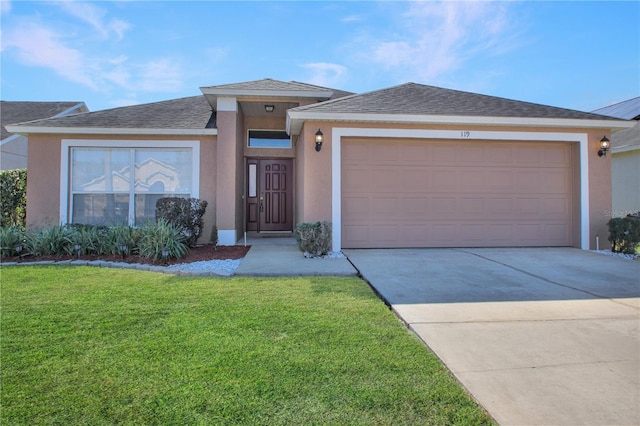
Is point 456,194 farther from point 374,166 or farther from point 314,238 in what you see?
point 314,238

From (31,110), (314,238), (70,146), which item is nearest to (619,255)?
(314,238)

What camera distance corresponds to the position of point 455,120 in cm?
772

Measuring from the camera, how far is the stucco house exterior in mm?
7770

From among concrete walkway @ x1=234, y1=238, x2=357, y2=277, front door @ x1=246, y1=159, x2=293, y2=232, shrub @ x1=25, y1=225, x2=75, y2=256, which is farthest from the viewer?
front door @ x1=246, y1=159, x2=293, y2=232

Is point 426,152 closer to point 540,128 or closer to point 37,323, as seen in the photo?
point 540,128

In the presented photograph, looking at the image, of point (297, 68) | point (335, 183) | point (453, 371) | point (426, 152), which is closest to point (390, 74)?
point (297, 68)

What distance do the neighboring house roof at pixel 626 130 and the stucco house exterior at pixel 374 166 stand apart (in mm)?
4155

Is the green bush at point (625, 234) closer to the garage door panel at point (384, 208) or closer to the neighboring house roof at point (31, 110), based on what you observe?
the garage door panel at point (384, 208)

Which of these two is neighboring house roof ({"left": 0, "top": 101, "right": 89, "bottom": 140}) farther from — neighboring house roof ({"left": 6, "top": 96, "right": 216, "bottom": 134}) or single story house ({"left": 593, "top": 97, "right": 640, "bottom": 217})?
single story house ({"left": 593, "top": 97, "right": 640, "bottom": 217})

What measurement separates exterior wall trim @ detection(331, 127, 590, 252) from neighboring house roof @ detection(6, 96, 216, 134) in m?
3.39

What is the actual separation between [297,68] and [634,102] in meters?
13.8

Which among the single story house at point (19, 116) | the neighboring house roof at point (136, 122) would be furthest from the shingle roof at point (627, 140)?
the single story house at point (19, 116)

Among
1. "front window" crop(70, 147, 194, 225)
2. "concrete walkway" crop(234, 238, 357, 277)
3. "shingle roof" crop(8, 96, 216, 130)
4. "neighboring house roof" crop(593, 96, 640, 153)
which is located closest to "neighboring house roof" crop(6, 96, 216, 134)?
"shingle roof" crop(8, 96, 216, 130)

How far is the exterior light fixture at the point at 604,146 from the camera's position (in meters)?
8.01
